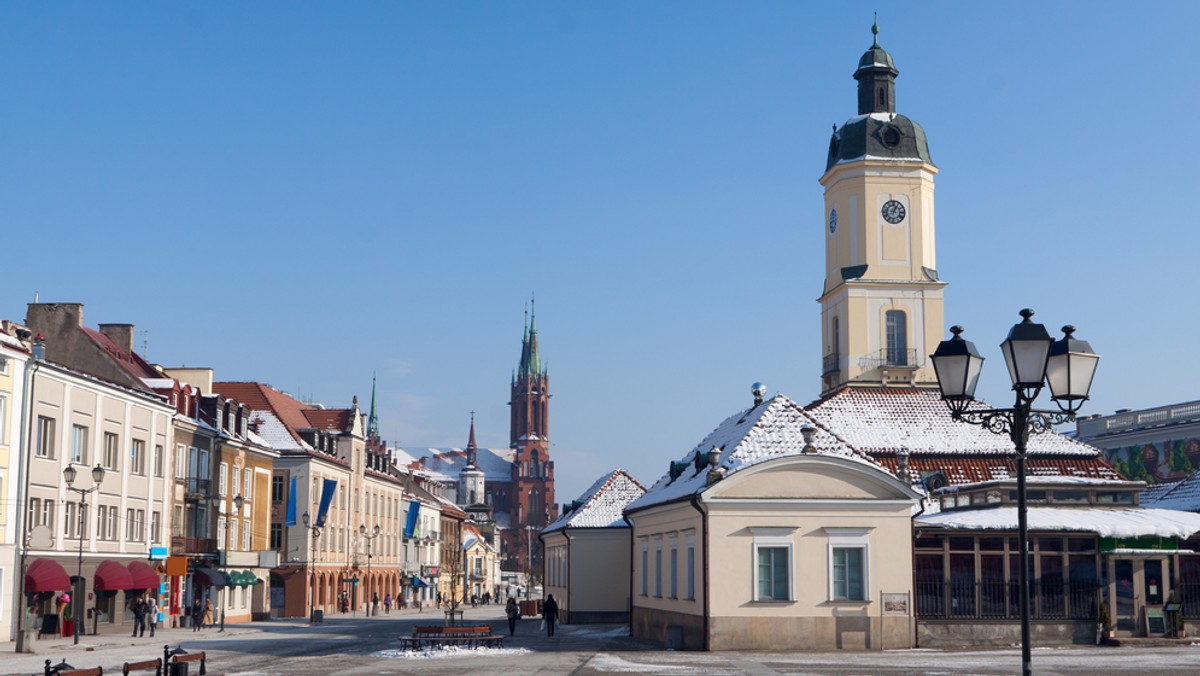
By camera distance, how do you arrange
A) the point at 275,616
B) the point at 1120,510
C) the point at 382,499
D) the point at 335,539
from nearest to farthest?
1. the point at 1120,510
2. the point at 275,616
3. the point at 335,539
4. the point at 382,499

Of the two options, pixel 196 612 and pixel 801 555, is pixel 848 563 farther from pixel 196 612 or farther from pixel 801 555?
pixel 196 612

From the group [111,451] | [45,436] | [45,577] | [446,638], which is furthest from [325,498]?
[446,638]

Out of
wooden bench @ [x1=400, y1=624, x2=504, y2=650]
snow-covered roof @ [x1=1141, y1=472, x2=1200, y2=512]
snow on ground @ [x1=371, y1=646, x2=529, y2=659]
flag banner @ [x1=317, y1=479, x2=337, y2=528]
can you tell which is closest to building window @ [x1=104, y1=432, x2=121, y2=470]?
snow on ground @ [x1=371, y1=646, x2=529, y2=659]

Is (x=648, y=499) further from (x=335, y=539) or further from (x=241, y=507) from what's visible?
(x=335, y=539)

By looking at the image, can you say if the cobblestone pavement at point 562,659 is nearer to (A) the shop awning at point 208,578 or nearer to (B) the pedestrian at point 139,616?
(B) the pedestrian at point 139,616

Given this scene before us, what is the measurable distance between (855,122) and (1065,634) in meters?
36.5

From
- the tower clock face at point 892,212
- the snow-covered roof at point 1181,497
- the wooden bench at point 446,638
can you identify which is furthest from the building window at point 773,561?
the tower clock face at point 892,212

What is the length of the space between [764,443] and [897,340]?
28.6 m

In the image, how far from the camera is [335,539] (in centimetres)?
8350

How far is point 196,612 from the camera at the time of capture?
58281 millimetres

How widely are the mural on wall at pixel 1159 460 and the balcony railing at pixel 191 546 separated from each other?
51249 millimetres

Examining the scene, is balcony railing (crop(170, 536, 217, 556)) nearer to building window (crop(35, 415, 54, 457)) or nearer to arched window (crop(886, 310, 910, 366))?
building window (crop(35, 415, 54, 457))

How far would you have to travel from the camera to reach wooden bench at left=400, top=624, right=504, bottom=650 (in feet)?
129

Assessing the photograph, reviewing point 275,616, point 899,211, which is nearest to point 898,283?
point 899,211
